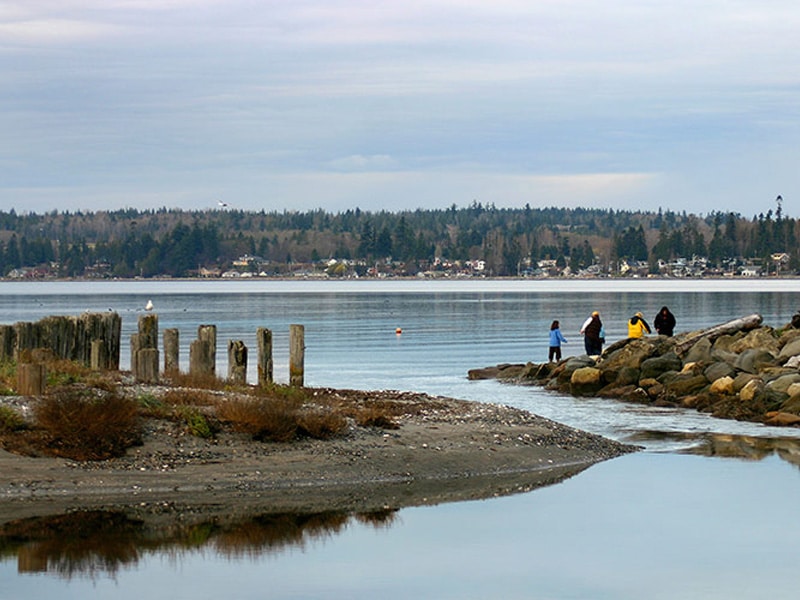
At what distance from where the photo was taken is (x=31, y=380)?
75.4 feet

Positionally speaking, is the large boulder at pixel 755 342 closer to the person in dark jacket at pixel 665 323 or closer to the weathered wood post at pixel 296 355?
the person in dark jacket at pixel 665 323

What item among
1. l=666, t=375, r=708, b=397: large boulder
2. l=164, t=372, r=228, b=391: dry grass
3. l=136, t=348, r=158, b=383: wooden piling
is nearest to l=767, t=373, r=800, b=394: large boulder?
l=666, t=375, r=708, b=397: large boulder

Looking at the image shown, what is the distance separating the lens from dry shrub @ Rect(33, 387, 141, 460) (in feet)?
69.5

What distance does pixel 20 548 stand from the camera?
58.7 feet

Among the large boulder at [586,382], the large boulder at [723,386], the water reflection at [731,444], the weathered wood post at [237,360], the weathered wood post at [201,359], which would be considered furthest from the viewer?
the large boulder at [586,382]

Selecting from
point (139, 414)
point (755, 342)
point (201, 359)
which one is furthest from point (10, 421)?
point (755, 342)

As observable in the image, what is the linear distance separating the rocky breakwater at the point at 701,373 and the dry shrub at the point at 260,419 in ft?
41.2

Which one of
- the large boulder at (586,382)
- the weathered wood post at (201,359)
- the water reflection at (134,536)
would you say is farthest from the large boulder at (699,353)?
the water reflection at (134,536)

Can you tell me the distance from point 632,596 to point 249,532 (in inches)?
223

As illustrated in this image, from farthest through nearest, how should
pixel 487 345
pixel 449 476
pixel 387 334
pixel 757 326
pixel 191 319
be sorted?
pixel 191 319 → pixel 387 334 → pixel 487 345 → pixel 757 326 → pixel 449 476

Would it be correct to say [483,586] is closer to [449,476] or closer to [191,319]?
[449,476]

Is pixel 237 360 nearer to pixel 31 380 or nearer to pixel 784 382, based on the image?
pixel 31 380

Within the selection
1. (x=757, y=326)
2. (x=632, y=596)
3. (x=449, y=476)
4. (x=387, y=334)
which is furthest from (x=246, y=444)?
(x=387, y=334)

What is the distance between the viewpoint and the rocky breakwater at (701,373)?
107 ft
